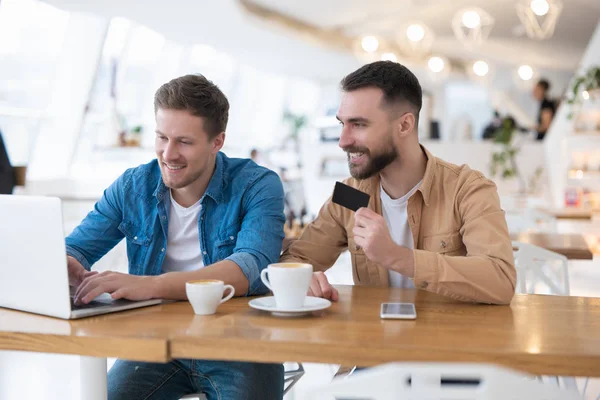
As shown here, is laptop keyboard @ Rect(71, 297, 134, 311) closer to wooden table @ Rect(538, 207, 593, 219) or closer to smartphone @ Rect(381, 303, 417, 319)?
smartphone @ Rect(381, 303, 417, 319)

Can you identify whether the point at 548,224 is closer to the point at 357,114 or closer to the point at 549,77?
the point at 357,114

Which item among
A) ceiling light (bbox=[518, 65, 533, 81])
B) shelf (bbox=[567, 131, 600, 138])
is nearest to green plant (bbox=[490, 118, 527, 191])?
shelf (bbox=[567, 131, 600, 138])

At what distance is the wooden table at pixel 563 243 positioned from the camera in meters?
2.92

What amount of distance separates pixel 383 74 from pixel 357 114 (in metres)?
0.13

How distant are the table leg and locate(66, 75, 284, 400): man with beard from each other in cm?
28

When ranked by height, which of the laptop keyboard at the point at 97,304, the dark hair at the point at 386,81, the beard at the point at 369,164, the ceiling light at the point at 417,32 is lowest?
the laptop keyboard at the point at 97,304

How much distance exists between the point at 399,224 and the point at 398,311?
52cm

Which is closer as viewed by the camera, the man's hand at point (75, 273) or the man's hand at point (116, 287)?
the man's hand at point (116, 287)

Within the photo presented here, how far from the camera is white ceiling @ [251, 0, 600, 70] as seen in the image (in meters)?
9.98

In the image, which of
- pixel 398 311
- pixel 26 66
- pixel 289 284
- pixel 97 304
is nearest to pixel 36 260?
pixel 97 304

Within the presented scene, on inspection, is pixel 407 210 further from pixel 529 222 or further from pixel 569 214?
pixel 529 222

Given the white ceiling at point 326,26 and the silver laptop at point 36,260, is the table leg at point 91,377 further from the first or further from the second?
the white ceiling at point 326,26

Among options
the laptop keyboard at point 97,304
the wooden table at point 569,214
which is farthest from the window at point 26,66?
the laptop keyboard at point 97,304

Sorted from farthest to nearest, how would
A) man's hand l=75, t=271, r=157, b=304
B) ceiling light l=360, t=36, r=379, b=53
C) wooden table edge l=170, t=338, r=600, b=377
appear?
ceiling light l=360, t=36, r=379, b=53 < man's hand l=75, t=271, r=157, b=304 < wooden table edge l=170, t=338, r=600, b=377
